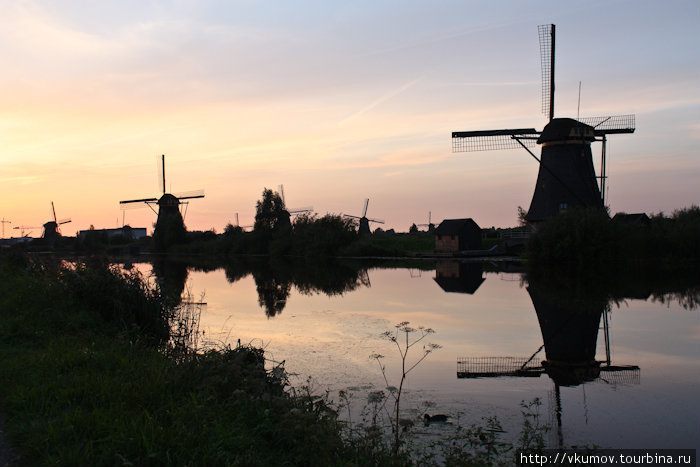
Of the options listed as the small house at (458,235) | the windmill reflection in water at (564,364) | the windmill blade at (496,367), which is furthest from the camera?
the small house at (458,235)

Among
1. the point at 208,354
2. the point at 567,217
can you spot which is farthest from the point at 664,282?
the point at 208,354

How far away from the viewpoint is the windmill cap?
104 ft

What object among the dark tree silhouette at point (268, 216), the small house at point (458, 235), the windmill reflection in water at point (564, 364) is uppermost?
the dark tree silhouette at point (268, 216)

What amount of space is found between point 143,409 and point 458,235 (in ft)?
142

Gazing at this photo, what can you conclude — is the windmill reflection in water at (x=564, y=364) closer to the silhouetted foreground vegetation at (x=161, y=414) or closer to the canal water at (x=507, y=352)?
the canal water at (x=507, y=352)

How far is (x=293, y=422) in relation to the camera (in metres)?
4.79

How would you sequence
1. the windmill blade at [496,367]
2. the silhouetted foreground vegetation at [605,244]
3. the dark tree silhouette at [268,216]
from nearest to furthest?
the windmill blade at [496,367], the silhouetted foreground vegetation at [605,244], the dark tree silhouette at [268,216]

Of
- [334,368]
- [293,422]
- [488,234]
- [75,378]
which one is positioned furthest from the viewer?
[488,234]

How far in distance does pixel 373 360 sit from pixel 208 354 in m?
3.61

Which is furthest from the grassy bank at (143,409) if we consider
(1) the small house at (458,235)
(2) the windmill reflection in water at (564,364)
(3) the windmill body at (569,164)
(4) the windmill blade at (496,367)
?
(1) the small house at (458,235)

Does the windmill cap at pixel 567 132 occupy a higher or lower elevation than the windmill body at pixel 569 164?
higher

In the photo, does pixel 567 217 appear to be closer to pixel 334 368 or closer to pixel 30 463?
pixel 334 368

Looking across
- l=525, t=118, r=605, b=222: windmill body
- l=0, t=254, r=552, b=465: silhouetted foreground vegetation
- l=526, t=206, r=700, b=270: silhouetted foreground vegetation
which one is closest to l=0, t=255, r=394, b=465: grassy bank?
l=0, t=254, r=552, b=465: silhouetted foreground vegetation

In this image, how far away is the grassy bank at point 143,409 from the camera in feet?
12.8
